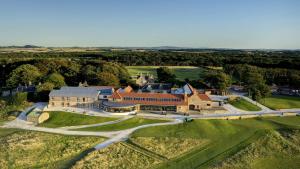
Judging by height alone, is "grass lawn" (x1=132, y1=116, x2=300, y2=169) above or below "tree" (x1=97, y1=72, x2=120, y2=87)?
below

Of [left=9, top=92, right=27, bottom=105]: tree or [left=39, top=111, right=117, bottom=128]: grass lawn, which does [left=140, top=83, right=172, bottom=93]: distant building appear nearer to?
[left=39, top=111, right=117, bottom=128]: grass lawn

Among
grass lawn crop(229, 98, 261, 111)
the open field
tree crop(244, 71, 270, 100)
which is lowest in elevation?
the open field

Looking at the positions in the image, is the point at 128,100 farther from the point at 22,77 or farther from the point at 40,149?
the point at 22,77

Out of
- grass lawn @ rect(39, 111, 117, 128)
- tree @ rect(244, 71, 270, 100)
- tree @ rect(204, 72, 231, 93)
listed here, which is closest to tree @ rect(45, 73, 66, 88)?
grass lawn @ rect(39, 111, 117, 128)

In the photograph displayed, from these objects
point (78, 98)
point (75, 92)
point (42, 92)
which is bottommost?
point (78, 98)

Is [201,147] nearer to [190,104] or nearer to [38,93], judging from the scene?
[190,104]

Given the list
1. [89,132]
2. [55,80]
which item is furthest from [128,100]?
[55,80]

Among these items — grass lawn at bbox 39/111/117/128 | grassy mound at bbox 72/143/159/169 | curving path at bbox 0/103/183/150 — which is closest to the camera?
grassy mound at bbox 72/143/159/169

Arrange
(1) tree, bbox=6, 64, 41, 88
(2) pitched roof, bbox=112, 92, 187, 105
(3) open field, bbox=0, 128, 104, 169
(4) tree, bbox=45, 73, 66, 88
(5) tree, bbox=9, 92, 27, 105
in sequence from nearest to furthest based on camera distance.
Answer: (3) open field, bbox=0, 128, 104, 169
(2) pitched roof, bbox=112, 92, 187, 105
(5) tree, bbox=9, 92, 27, 105
(4) tree, bbox=45, 73, 66, 88
(1) tree, bbox=6, 64, 41, 88
